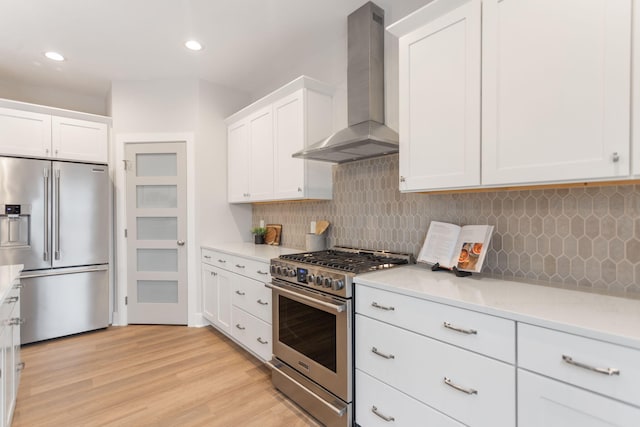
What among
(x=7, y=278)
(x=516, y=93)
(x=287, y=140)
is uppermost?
(x=287, y=140)

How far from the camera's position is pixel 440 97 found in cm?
170

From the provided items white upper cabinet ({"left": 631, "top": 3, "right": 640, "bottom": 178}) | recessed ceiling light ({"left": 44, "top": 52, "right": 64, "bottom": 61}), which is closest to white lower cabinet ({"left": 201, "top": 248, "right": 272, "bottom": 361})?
white upper cabinet ({"left": 631, "top": 3, "right": 640, "bottom": 178})

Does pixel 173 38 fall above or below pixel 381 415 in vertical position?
above

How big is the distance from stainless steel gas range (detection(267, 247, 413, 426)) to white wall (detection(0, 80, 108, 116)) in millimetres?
3739

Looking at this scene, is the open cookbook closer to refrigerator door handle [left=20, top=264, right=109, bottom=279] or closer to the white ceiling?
the white ceiling

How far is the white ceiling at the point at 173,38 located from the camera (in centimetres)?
239

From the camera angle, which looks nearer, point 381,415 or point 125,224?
point 381,415

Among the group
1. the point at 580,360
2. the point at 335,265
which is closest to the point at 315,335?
the point at 335,265

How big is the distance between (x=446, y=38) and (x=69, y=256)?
3922 millimetres

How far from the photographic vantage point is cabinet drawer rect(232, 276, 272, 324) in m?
2.48

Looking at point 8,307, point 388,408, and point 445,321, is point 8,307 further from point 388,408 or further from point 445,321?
point 445,321

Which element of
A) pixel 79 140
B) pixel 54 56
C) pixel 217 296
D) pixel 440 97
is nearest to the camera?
pixel 440 97

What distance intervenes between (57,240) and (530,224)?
4.12m

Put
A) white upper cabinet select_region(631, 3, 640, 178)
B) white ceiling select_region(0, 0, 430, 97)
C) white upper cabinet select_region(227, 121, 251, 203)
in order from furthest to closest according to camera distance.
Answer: white upper cabinet select_region(227, 121, 251, 203), white ceiling select_region(0, 0, 430, 97), white upper cabinet select_region(631, 3, 640, 178)
